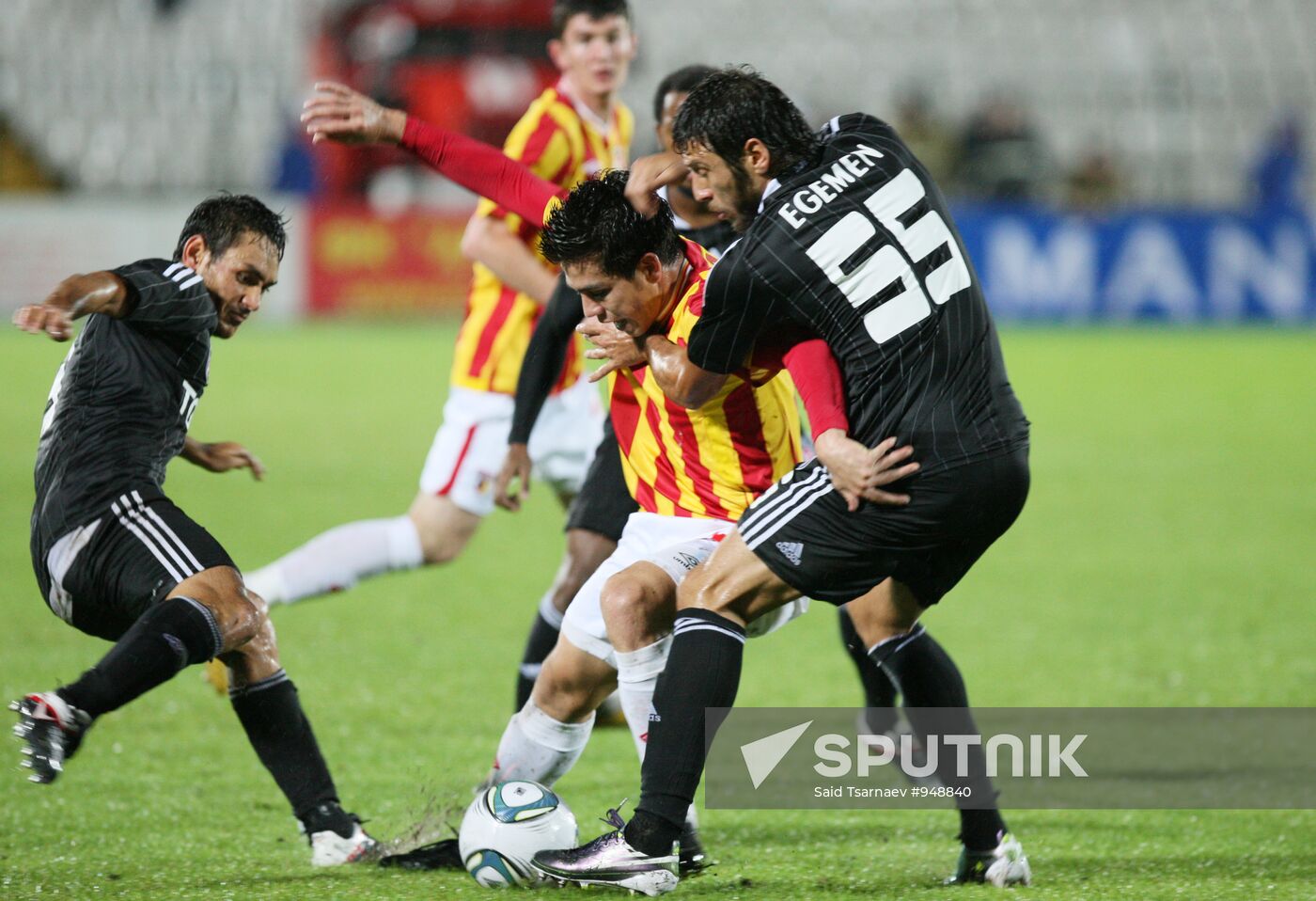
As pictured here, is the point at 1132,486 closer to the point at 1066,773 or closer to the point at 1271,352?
the point at 1066,773

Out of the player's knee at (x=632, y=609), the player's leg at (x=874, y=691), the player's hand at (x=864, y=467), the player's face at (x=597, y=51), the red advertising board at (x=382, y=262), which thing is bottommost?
the player's leg at (x=874, y=691)

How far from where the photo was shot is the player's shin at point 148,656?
3.75 metres

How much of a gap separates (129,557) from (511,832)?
1170 millimetres

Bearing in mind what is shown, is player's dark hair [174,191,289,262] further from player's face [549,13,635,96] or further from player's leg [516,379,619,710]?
player's face [549,13,635,96]

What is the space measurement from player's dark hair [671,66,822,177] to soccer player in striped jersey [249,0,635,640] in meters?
2.01

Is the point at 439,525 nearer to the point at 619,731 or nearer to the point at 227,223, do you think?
the point at 619,731

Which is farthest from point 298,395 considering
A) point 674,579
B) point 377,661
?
point 674,579

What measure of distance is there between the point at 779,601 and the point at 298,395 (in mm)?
11562

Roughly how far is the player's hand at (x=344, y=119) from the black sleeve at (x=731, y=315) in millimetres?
1195

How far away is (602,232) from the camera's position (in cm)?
408

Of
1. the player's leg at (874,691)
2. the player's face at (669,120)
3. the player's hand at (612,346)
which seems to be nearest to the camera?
the player's hand at (612,346)

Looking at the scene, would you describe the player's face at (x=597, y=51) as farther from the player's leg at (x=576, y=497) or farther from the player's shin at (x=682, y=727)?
the player's shin at (x=682, y=727)

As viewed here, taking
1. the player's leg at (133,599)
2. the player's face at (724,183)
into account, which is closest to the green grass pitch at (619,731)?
the player's leg at (133,599)

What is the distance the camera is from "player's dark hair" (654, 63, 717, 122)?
554 centimetres
